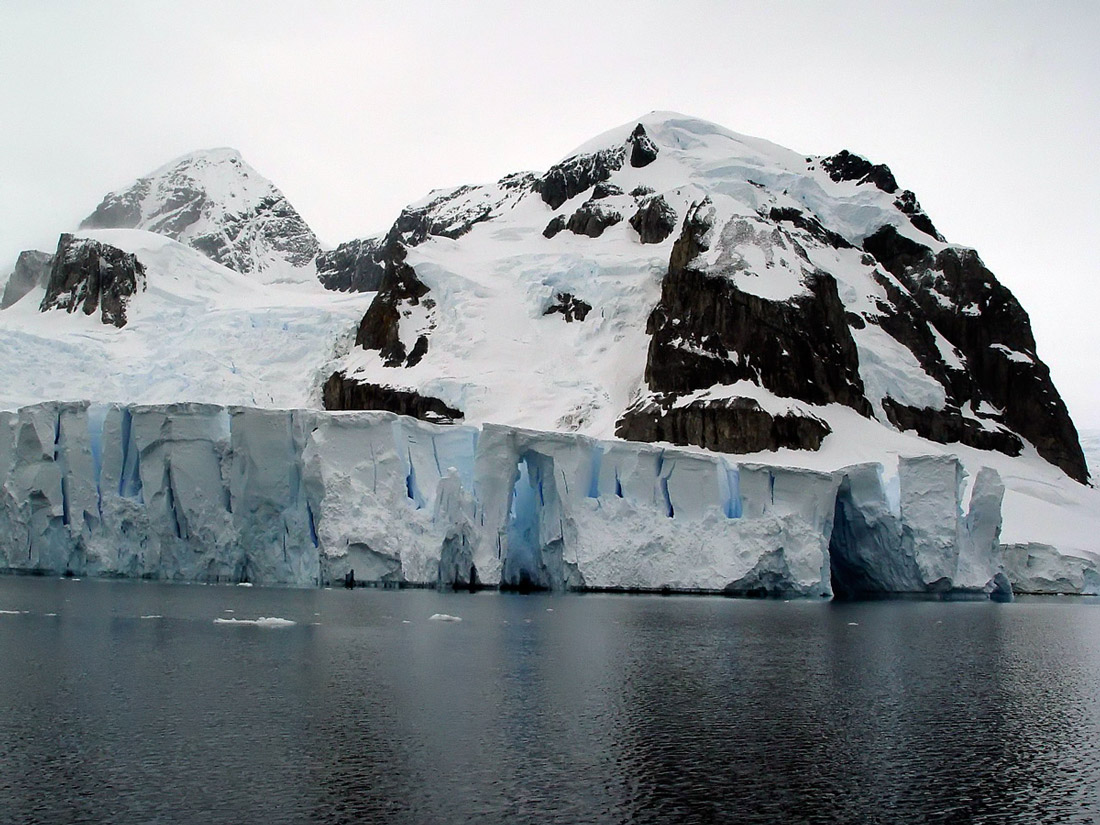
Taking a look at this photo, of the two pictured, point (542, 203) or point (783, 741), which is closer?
point (783, 741)

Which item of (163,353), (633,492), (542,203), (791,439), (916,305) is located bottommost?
(633,492)

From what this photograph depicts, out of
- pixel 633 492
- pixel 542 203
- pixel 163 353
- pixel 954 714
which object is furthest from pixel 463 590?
pixel 542 203

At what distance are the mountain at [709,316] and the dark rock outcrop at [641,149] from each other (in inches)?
6.1

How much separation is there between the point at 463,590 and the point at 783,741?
71.4 feet

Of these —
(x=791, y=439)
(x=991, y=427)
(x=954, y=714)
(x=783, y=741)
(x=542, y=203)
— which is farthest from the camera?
(x=542, y=203)

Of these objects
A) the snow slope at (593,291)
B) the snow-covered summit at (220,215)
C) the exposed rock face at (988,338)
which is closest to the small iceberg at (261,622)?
the snow slope at (593,291)

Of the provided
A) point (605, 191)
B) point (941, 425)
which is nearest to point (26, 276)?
point (605, 191)

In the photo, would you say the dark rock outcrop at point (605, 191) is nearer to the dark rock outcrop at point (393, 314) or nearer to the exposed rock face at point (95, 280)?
the dark rock outcrop at point (393, 314)

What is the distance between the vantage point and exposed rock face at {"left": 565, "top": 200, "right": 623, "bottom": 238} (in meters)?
73.2

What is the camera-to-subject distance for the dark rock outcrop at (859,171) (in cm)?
7938

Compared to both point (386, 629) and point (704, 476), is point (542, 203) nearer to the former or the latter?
point (704, 476)

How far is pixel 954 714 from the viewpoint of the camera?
44.4ft

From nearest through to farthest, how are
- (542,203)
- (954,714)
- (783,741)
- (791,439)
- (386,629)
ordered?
1. (783,741)
2. (954,714)
3. (386,629)
4. (791,439)
5. (542,203)

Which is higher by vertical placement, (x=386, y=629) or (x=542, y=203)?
(x=542, y=203)
